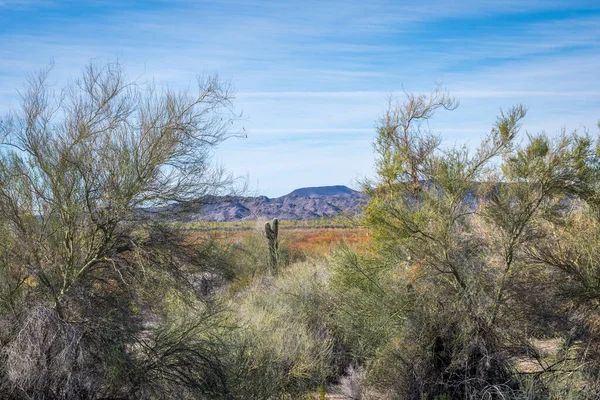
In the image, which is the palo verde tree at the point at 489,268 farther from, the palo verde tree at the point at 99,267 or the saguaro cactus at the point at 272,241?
the saguaro cactus at the point at 272,241

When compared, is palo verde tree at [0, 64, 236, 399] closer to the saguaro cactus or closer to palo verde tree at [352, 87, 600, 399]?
palo verde tree at [352, 87, 600, 399]

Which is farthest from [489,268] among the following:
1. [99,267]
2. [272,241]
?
[272,241]

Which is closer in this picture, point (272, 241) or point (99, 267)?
point (99, 267)

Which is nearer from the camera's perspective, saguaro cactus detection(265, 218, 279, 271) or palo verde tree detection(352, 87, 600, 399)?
palo verde tree detection(352, 87, 600, 399)

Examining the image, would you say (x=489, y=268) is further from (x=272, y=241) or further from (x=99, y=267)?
(x=272, y=241)

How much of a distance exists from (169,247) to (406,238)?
3.95m

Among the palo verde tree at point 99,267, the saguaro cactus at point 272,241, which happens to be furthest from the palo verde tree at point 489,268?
the saguaro cactus at point 272,241

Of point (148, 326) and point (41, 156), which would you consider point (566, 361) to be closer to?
point (148, 326)

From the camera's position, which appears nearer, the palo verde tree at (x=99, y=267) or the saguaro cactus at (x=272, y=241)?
the palo verde tree at (x=99, y=267)

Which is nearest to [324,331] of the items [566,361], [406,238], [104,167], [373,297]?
[373,297]

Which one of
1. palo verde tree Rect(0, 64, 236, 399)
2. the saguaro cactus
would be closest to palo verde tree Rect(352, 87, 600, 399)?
palo verde tree Rect(0, 64, 236, 399)

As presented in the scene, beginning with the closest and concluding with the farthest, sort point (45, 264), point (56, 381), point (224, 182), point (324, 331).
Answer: point (56, 381) → point (45, 264) → point (224, 182) → point (324, 331)

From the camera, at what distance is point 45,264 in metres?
10.2

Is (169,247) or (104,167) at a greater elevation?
(104,167)
